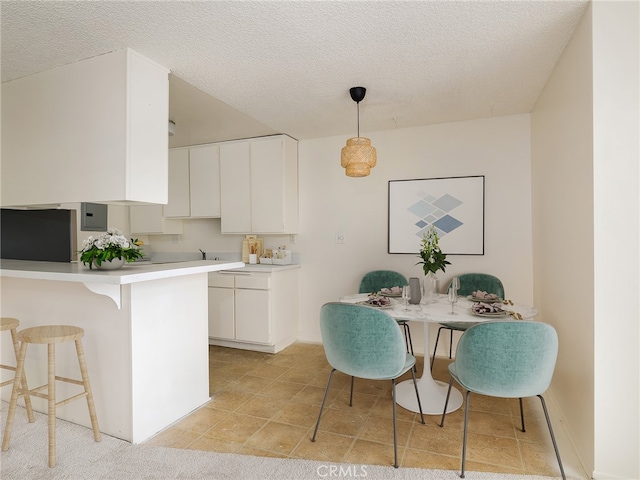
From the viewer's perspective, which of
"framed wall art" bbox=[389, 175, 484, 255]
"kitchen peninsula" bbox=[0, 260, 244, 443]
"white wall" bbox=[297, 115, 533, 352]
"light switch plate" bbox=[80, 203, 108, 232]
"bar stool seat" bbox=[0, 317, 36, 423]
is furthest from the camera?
"framed wall art" bbox=[389, 175, 484, 255]

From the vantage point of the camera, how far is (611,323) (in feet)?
5.86

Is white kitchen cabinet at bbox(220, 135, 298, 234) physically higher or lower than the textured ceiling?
lower

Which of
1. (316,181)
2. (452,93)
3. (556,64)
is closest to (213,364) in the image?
(316,181)

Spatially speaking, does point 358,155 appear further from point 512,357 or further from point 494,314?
point 512,357

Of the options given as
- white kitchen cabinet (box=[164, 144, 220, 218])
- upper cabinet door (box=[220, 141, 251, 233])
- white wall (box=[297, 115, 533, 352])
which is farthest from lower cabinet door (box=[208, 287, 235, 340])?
white kitchen cabinet (box=[164, 144, 220, 218])

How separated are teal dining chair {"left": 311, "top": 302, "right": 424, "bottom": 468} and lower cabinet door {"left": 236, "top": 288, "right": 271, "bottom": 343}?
5.98 ft

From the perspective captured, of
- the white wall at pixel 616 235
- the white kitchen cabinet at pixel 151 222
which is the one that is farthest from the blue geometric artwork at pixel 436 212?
the white kitchen cabinet at pixel 151 222

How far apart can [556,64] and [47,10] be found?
2.99 metres

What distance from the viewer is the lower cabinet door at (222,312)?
3.97m

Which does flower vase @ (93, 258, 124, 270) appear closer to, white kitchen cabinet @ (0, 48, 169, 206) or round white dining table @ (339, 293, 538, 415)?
white kitchen cabinet @ (0, 48, 169, 206)

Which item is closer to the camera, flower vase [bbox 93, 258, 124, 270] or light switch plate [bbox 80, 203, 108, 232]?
flower vase [bbox 93, 258, 124, 270]

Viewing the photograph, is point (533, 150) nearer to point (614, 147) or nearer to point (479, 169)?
point (479, 169)

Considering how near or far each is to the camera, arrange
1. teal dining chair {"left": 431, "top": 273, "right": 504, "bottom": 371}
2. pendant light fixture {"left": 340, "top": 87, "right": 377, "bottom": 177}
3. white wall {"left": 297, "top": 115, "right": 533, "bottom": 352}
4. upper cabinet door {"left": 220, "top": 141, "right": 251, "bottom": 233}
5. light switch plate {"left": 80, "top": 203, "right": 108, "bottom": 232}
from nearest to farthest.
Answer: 1. light switch plate {"left": 80, "top": 203, "right": 108, "bottom": 232}
2. pendant light fixture {"left": 340, "top": 87, "right": 377, "bottom": 177}
3. teal dining chair {"left": 431, "top": 273, "right": 504, "bottom": 371}
4. white wall {"left": 297, "top": 115, "right": 533, "bottom": 352}
5. upper cabinet door {"left": 220, "top": 141, "right": 251, "bottom": 233}

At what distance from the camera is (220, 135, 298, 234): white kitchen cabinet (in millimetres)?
4035
